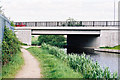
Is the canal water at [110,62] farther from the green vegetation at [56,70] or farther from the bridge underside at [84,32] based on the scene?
the bridge underside at [84,32]

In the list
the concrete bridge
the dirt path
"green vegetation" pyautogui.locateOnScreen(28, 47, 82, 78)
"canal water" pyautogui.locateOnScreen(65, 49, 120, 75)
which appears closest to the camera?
"green vegetation" pyautogui.locateOnScreen(28, 47, 82, 78)

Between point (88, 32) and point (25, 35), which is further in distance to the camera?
point (25, 35)

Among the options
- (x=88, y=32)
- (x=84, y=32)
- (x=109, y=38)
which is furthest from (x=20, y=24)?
(x=109, y=38)

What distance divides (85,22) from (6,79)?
101 ft

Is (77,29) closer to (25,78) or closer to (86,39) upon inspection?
(86,39)

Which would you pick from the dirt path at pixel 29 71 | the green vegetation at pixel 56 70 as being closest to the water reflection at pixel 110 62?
the green vegetation at pixel 56 70

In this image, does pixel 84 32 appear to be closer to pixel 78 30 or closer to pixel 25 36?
pixel 78 30

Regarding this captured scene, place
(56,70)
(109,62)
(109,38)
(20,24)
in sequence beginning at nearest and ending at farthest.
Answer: (56,70) → (109,62) → (109,38) → (20,24)

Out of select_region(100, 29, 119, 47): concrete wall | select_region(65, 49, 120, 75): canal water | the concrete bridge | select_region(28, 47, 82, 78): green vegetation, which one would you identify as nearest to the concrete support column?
the concrete bridge

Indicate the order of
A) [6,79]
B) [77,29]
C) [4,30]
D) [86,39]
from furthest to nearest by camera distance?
[86,39], [77,29], [4,30], [6,79]

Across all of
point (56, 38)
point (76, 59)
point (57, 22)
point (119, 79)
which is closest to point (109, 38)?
point (57, 22)

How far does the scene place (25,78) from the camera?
8.63 meters

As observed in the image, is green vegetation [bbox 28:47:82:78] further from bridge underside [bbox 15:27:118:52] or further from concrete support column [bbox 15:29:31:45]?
concrete support column [bbox 15:29:31:45]

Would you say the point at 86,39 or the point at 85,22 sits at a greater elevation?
the point at 85,22
